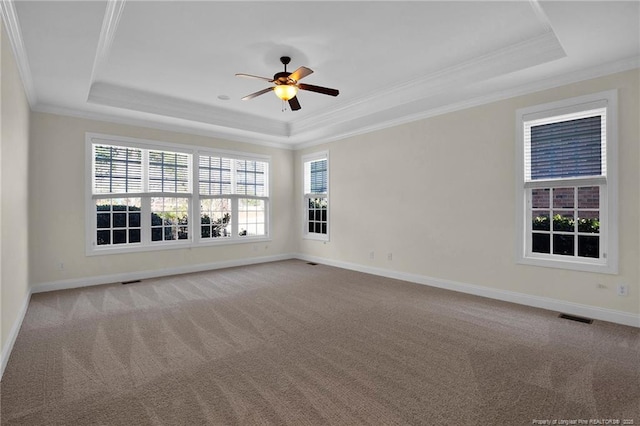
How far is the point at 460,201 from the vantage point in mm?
4887

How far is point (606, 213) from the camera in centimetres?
362

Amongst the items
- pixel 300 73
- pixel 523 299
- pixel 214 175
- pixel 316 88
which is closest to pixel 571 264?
pixel 523 299

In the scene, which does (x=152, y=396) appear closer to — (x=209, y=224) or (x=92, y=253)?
(x=92, y=253)

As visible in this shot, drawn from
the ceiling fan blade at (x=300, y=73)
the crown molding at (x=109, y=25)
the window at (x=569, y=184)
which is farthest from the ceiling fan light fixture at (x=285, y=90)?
the window at (x=569, y=184)

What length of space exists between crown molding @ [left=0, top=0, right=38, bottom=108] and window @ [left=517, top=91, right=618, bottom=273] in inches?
207

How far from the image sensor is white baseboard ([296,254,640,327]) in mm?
3537

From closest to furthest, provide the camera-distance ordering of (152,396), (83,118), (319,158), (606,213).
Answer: (152,396), (606,213), (83,118), (319,158)

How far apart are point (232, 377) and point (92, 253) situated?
13.5 ft

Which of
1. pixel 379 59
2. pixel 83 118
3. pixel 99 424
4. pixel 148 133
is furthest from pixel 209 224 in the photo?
pixel 99 424

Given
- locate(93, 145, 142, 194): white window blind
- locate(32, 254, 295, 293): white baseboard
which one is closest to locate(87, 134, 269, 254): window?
locate(93, 145, 142, 194): white window blind

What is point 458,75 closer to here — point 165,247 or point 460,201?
point 460,201

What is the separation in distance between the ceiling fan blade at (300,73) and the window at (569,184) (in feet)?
9.35

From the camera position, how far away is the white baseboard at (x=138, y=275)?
16.1ft

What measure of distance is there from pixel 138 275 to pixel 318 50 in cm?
469
